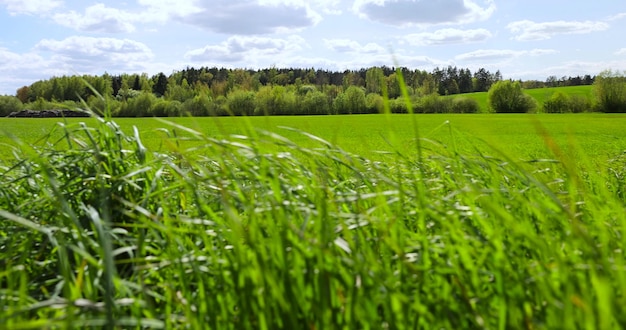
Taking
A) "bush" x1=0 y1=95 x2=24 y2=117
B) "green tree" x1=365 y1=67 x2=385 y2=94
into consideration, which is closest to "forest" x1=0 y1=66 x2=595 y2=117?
"bush" x1=0 y1=95 x2=24 y2=117

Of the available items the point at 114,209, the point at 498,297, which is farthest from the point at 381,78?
the point at 114,209

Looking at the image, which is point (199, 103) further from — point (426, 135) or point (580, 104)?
point (580, 104)

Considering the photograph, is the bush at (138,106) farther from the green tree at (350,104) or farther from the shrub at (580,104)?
the shrub at (580,104)

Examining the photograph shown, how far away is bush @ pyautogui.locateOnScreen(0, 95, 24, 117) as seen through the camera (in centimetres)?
9144

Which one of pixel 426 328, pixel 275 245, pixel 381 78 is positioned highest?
pixel 381 78

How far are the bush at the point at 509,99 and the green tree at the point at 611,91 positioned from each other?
8601 mm

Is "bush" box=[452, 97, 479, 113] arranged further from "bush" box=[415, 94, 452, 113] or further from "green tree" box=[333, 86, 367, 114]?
"green tree" box=[333, 86, 367, 114]

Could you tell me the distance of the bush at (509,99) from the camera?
79188 millimetres

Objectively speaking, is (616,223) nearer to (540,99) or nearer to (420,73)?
(540,99)

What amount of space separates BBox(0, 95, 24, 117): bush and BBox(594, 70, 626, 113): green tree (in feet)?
292

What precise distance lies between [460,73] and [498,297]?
13770 cm

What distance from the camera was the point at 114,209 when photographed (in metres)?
1.85

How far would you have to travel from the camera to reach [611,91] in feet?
234

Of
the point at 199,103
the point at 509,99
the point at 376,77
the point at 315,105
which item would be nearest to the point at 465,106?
the point at 509,99
